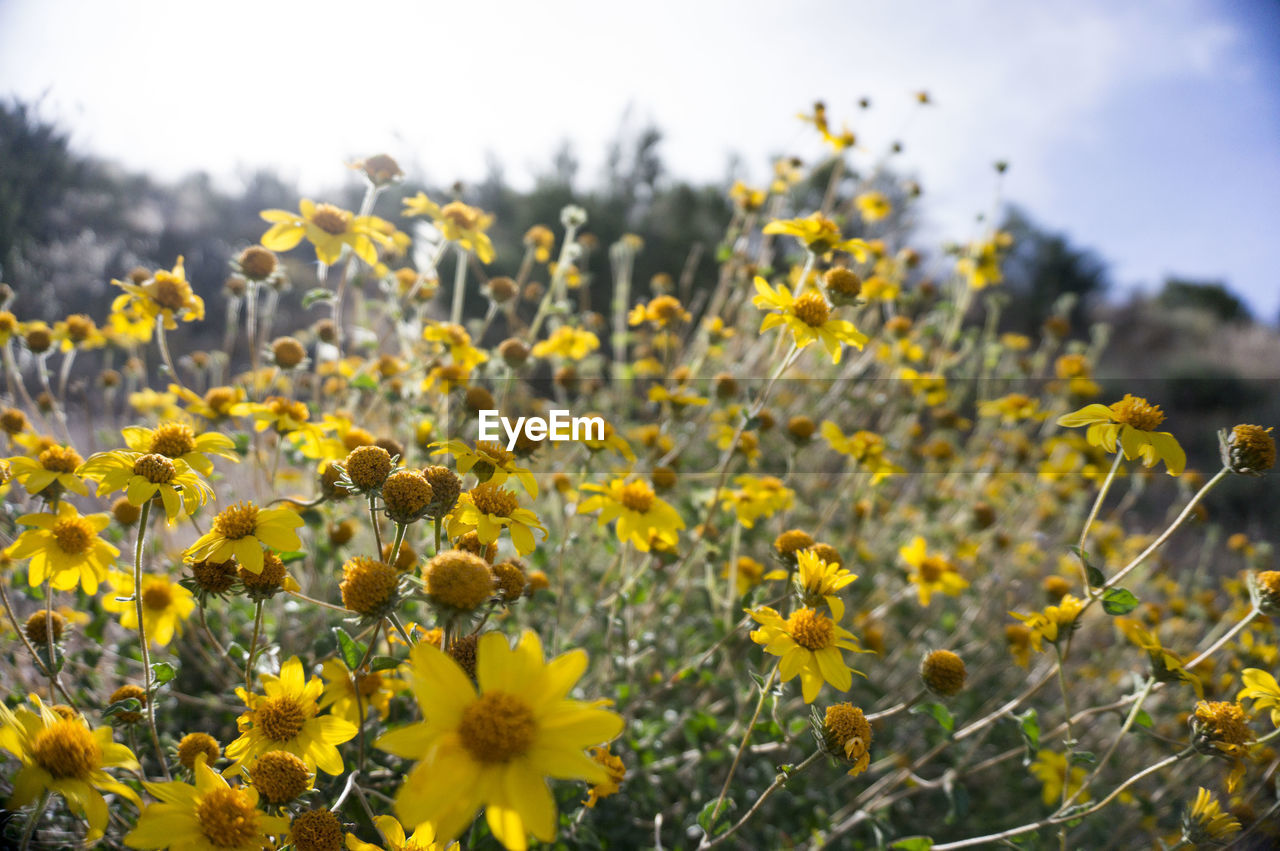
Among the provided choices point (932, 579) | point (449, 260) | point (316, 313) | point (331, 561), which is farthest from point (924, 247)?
point (331, 561)

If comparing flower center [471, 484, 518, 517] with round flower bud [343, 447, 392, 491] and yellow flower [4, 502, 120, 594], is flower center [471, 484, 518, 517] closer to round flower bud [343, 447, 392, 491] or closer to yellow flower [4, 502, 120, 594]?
round flower bud [343, 447, 392, 491]

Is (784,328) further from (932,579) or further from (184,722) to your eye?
(184,722)

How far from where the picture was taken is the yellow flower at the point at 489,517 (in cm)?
134

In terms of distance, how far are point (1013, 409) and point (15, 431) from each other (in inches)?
191

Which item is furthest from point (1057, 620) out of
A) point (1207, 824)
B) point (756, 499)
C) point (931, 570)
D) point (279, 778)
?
point (279, 778)

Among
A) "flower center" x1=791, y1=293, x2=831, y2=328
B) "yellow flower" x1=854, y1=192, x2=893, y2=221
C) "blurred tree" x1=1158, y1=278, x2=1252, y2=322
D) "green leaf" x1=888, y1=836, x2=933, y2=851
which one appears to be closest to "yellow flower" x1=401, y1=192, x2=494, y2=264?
"flower center" x1=791, y1=293, x2=831, y2=328

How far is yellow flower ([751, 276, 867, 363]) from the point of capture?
200 centimetres

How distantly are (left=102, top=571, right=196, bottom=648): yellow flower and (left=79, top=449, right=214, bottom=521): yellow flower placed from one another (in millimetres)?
540

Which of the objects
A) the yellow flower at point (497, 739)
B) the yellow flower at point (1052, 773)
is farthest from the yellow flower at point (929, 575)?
the yellow flower at point (497, 739)

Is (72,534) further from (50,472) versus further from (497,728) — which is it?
(497,728)

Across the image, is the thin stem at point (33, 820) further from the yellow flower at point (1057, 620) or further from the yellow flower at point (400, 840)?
the yellow flower at point (1057, 620)

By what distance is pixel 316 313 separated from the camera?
11453 millimetres

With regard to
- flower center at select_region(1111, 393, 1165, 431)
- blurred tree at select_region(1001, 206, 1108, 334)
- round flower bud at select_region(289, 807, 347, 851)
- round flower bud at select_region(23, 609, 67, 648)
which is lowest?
round flower bud at select_region(23, 609, 67, 648)

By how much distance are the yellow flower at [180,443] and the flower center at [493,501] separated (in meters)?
0.64
